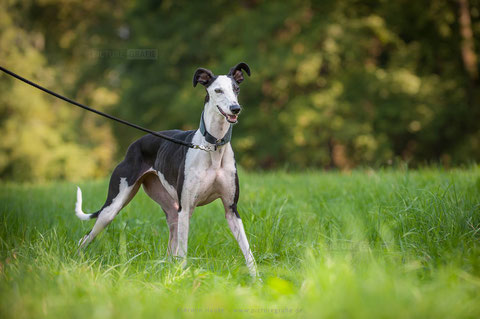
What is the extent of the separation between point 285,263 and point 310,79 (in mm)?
11728

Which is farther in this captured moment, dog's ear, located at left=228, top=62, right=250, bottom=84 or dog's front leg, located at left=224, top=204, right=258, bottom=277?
dog's ear, located at left=228, top=62, right=250, bottom=84

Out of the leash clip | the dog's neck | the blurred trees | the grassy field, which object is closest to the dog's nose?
the dog's neck

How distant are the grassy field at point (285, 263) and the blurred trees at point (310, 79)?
763 centimetres

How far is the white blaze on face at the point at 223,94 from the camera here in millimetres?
3215

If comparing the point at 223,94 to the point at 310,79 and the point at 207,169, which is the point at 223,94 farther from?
the point at 310,79

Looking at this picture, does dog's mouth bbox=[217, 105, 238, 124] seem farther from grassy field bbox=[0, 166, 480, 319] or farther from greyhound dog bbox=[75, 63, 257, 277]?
grassy field bbox=[0, 166, 480, 319]

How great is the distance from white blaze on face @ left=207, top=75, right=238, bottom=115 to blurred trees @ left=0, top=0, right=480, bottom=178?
882 cm

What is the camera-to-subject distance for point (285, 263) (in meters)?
3.29

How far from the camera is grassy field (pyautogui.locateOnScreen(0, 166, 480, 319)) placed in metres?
2.11

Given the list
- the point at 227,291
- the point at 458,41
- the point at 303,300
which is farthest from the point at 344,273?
the point at 458,41

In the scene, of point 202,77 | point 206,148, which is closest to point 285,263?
point 206,148

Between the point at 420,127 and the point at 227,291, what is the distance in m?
12.5

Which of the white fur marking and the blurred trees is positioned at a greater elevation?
the blurred trees

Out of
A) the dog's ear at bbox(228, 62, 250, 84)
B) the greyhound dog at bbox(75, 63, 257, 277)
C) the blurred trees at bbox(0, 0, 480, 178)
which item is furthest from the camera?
the blurred trees at bbox(0, 0, 480, 178)
